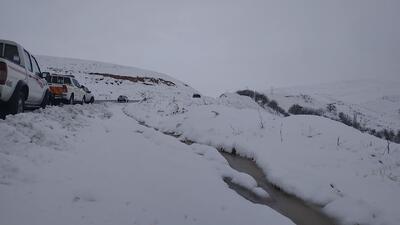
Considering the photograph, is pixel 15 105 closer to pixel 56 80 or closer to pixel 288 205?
pixel 288 205

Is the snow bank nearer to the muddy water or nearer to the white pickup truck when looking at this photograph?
the muddy water

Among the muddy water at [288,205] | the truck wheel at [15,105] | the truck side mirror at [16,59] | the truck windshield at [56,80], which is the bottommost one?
the muddy water at [288,205]

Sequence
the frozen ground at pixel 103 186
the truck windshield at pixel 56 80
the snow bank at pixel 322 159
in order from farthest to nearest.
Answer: the truck windshield at pixel 56 80 → the snow bank at pixel 322 159 → the frozen ground at pixel 103 186

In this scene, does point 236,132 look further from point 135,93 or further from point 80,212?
point 135,93

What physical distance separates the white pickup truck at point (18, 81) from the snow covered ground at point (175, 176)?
0.71 meters

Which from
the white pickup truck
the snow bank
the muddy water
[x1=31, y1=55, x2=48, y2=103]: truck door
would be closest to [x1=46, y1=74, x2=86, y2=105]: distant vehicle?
[x1=31, y1=55, x2=48, y2=103]: truck door

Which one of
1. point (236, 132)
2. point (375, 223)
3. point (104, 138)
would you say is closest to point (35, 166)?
point (104, 138)

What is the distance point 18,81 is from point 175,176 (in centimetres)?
544

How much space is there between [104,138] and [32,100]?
336 centimetres

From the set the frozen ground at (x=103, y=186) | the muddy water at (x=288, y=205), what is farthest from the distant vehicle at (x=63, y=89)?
the muddy water at (x=288, y=205)

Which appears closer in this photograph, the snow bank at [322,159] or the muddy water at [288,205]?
the muddy water at [288,205]

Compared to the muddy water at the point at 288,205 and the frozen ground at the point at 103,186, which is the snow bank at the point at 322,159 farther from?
the frozen ground at the point at 103,186

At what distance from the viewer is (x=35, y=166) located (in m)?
4.87

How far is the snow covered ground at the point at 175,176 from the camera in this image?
13.6 feet
